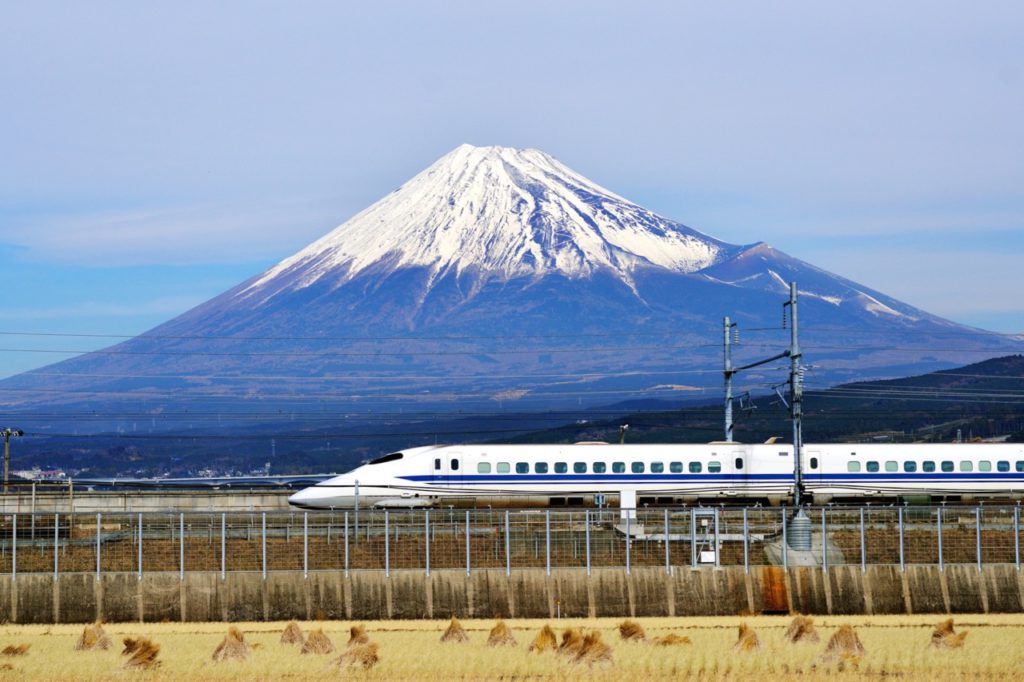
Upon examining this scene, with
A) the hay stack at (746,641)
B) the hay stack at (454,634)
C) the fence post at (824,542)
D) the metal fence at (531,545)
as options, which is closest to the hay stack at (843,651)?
the hay stack at (746,641)

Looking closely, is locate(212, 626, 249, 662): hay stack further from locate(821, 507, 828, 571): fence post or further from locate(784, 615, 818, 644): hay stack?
locate(821, 507, 828, 571): fence post

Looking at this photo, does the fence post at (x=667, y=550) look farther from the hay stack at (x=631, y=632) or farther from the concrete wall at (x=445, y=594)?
the hay stack at (x=631, y=632)

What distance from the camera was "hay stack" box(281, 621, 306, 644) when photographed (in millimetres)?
44531

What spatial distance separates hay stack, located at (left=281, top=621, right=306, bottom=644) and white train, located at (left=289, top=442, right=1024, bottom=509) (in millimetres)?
34320

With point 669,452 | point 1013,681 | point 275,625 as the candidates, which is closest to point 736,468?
point 669,452

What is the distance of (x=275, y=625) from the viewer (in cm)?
4912

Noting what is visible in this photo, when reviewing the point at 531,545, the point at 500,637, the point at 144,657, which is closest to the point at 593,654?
the point at 500,637

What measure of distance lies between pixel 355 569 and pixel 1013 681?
20.9 metres

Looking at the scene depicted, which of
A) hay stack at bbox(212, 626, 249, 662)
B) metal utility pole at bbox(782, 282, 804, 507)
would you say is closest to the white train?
metal utility pole at bbox(782, 282, 804, 507)

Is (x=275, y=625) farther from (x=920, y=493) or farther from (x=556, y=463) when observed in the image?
(x=920, y=493)

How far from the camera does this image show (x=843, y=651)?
133 ft

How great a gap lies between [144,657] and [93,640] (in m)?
3.94

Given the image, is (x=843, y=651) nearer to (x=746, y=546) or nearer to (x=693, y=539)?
(x=746, y=546)

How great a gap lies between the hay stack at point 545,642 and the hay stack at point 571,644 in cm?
23
